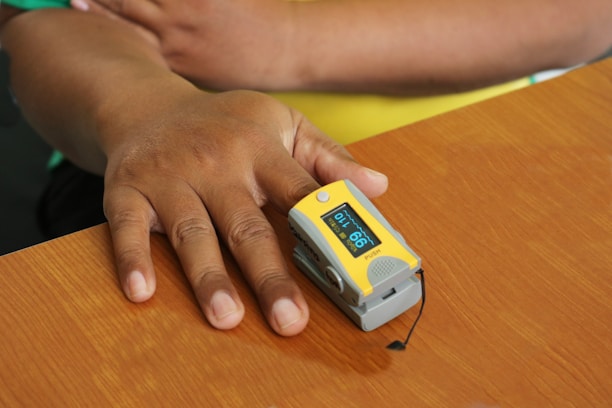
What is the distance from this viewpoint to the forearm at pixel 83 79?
802mm

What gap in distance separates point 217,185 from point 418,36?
1.55ft

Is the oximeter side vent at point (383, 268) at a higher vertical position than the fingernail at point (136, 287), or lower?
higher

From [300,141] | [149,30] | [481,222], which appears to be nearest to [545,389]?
[481,222]

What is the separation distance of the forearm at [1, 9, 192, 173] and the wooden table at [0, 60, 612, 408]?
0.54ft

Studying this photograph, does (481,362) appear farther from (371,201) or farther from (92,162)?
(92,162)

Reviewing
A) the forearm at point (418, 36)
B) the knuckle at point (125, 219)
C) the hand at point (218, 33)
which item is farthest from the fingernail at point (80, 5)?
the knuckle at point (125, 219)

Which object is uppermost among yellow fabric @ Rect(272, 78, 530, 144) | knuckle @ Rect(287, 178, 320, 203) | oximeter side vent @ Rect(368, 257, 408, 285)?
oximeter side vent @ Rect(368, 257, 408, 285)

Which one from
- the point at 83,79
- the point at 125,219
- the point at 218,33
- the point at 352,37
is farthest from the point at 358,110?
the point at 125,219

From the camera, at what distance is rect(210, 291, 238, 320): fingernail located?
61 cm

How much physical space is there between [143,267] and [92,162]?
34cm

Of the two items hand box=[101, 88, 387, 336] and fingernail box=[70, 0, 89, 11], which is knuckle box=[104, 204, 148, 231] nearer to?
hand box=[101, 88, 387, 336]

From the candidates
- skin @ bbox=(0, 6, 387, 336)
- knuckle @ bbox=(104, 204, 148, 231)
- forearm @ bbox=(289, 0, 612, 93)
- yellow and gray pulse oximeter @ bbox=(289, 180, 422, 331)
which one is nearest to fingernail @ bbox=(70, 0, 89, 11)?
skin @ bbox=(0, 6, 387, 336)

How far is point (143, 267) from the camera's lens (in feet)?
2.11

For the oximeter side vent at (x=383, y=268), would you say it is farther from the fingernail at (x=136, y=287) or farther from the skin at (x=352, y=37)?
the skin at (x=352, y=37)
